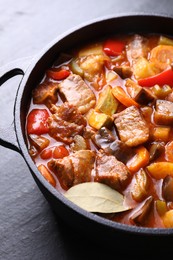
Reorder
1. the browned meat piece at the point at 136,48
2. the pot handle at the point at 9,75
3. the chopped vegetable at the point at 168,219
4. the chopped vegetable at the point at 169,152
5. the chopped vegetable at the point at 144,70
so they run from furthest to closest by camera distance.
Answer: the browned meat piece at the point at 136,48, the chopped vegetable at the point at 144,70, the chopped vegetable at the point at 169,152, the pot handle at the point at 9,75, the chopped vegetable at the point at 168,219

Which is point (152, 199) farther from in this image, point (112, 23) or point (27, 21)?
point (27, 21)

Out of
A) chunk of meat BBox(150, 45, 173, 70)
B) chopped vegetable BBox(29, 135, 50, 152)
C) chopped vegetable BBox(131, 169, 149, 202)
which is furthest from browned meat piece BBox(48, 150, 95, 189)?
chunk of meat BBox(150, 45, 173, 70)

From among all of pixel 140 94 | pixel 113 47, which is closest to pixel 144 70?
pixel 140 94

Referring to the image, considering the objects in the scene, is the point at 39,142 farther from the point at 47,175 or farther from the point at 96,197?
the point at 96,197

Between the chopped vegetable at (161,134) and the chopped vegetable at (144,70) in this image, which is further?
the chopped vegetable at (144,70)

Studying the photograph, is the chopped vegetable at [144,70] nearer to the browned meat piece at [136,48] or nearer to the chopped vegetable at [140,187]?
the browned meat piece at [136,48]

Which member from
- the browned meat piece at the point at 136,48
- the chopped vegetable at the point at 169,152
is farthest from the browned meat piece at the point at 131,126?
the browned meat piece at the point at 136,48

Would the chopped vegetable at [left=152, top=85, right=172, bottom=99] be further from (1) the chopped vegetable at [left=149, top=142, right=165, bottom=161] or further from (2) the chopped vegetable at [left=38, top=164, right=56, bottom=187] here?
(2) the chopped vegetable at [left=38, top=164, right=56, bottom=187]
